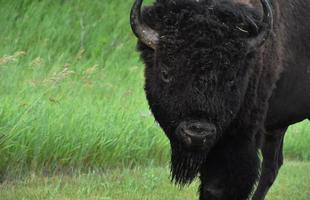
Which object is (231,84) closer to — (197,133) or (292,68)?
(197,133)

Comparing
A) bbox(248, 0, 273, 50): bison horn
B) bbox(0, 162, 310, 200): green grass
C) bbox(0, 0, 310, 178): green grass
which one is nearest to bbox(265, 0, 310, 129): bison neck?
bbox(248, 0, 273, 50): bison horn

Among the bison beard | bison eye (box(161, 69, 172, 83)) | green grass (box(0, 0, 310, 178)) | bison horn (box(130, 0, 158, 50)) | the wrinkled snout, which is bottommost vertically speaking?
green grass (box(0, 0, 310, 178))

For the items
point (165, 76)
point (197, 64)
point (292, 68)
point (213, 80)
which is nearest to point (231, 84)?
point (213, 80)

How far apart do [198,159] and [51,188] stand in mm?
2589

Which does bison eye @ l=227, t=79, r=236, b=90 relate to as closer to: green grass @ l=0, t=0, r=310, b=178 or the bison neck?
the bison neck

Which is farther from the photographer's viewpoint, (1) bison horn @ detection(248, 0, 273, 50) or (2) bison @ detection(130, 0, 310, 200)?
(1) bison horn @ detection(248, 0, 273, 50)

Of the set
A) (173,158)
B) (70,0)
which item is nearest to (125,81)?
(70,0)

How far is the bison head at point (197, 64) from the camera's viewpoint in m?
5.54

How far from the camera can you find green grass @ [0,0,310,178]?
8961 mm

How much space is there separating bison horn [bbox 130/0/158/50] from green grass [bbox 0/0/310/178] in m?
3.15

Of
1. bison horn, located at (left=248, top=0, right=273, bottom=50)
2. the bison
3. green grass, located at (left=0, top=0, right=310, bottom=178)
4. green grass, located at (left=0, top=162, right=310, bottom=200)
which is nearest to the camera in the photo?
Result: the bison

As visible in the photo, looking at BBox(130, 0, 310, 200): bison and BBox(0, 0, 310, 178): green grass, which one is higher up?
BBox(130, 0, 310, 200): bison

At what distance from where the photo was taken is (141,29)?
591 centimetres

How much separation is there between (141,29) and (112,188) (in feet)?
9.64
